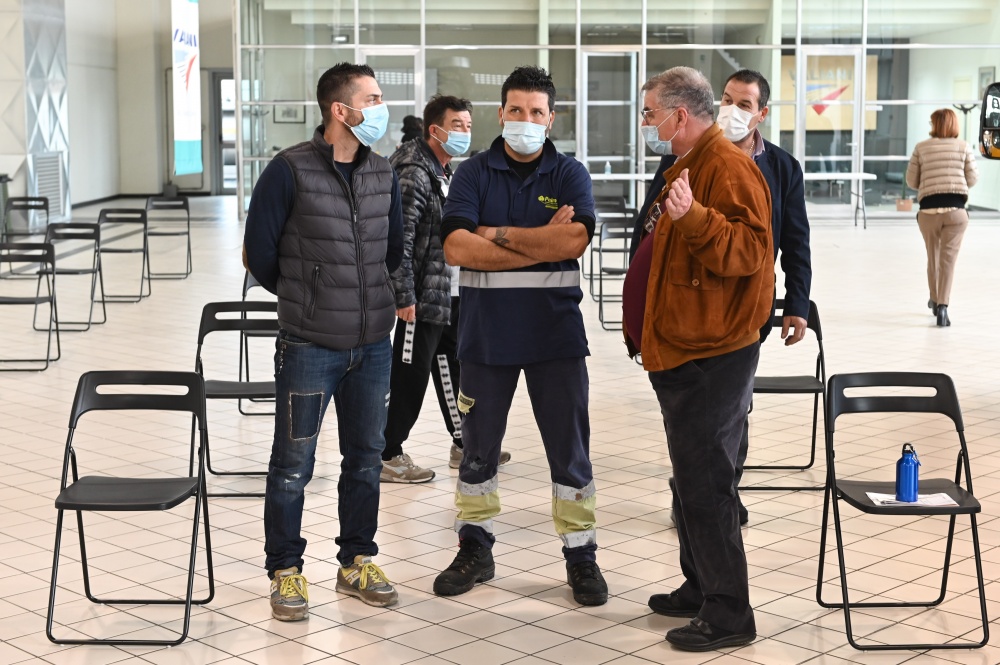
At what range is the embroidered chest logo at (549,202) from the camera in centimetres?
399

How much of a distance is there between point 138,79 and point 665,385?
878 inches

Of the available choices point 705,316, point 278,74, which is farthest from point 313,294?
point 278,74

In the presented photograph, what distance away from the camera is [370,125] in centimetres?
382

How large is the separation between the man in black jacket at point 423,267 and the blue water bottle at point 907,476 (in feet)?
6.91

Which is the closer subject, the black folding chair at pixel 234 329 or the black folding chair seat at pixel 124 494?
the black folding chair seat at pixel 124 494

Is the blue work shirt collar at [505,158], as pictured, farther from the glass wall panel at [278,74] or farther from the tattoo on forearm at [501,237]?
the glass wall panel at [278,74]

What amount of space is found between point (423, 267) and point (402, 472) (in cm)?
92

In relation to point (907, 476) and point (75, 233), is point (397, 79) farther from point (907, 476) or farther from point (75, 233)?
point (907, 476)

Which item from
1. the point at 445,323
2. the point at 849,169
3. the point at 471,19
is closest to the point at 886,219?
the point at 849,169

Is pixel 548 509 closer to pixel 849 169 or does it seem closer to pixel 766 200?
pixel 766 200

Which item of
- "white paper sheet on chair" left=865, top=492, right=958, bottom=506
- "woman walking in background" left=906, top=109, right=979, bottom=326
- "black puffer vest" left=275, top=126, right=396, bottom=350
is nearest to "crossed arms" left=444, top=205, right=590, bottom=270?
"black puffer vest" left=275, top=126, right=396, bottom=350

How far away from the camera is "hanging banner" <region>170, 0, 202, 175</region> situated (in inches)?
577

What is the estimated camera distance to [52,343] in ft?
29.8

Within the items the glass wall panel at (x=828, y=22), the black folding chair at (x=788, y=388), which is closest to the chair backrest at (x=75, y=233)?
the black folding chair at (x=788, y=388)
